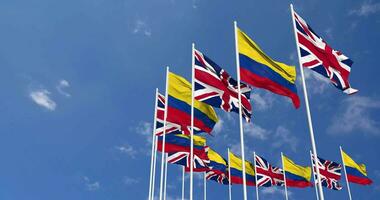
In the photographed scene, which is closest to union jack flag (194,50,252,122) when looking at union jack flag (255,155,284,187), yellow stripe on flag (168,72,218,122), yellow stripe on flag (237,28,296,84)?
yellow stripe on flag (237,28,296,84)

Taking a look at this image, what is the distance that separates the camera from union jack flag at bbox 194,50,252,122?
18.1 meters

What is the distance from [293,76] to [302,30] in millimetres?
1963

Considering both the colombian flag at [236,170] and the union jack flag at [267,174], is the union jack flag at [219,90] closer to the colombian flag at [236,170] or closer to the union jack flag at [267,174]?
the colombian flag at [236,170]

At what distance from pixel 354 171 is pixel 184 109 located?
835 inches


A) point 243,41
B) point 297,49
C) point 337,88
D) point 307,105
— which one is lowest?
point 307,105

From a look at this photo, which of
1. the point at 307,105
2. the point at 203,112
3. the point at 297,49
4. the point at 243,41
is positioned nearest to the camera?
the point at 307,105

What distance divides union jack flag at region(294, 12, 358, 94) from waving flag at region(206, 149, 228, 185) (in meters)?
17.1

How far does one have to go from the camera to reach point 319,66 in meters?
15.4

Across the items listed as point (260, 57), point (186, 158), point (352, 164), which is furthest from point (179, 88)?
point (352, 164)

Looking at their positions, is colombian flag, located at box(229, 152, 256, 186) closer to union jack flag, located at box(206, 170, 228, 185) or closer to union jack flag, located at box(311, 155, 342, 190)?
union jack flag, located at box(206, 170, 228, 185)

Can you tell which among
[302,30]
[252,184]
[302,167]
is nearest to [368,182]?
[302,167]

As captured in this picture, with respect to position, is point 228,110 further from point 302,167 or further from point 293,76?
point 302,167

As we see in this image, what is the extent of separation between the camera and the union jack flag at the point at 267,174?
107 ft

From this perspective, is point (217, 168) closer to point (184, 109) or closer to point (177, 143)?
point (177, 143)
